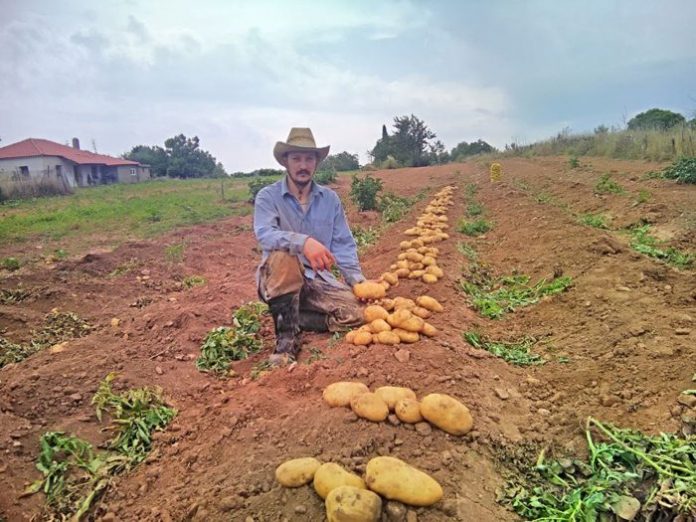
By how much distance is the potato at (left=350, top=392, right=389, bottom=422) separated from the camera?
229 cm

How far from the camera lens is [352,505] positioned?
1673 mm

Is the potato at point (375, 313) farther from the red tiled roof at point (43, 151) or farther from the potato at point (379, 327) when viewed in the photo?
the red tiled roof at point (43, 151)

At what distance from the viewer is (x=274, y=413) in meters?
2.57

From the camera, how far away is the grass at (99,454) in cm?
225

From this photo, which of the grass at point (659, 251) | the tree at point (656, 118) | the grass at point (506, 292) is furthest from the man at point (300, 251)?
the tree at point (656, 118)

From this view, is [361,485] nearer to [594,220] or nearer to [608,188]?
[594,220]

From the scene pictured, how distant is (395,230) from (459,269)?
2864 mm

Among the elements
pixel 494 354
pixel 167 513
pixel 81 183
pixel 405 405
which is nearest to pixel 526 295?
pixel 494 354

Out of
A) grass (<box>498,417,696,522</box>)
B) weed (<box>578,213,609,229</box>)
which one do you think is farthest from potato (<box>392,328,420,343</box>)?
weed (<box>578,213,609,229</box>)

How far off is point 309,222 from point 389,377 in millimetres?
1594

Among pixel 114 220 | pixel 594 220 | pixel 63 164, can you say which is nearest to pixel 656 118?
pixel 594 220

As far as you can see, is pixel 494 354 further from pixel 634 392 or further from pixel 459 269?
pixel 459 269

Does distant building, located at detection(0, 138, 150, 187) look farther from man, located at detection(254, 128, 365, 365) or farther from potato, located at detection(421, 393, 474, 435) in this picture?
potato, located at detection(421, 393, 474, 435)

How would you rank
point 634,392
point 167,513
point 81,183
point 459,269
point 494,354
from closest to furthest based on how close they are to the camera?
point 167,513 → point 634,392 → point 494,354 → point 459,269 → point 81,183
